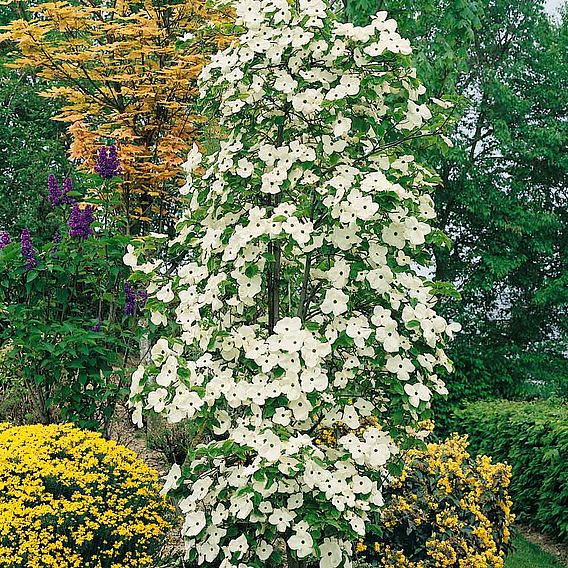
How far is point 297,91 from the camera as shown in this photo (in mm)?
2619

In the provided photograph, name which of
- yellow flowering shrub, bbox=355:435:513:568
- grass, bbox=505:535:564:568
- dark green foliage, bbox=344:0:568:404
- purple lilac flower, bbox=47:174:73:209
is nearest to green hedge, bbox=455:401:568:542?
grass, bbox=505:535:564:568

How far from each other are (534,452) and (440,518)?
92.9 inches

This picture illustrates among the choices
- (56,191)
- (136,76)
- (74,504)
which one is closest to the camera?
(74,504)

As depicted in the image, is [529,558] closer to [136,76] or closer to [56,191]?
[56,191]

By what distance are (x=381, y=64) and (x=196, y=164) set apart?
732 millimetres

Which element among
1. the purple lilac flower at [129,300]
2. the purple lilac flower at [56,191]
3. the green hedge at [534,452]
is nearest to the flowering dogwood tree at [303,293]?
the purple lilac flower at [129,300]

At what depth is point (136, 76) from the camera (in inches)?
201

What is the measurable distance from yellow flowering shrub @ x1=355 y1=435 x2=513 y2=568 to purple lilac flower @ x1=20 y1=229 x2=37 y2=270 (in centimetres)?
205

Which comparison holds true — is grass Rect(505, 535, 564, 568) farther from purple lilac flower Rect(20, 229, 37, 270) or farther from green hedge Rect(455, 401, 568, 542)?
purple lilac flower Rect(20, 229, 37, 270)

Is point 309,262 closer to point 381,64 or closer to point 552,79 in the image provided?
point 381,64

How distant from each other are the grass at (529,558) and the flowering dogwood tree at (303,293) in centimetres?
266

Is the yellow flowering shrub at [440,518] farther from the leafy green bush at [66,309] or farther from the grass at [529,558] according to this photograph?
the leafy green bush at [66,309]

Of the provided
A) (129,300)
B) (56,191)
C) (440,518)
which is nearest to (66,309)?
(129,300)

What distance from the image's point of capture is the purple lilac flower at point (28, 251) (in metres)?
3.83
